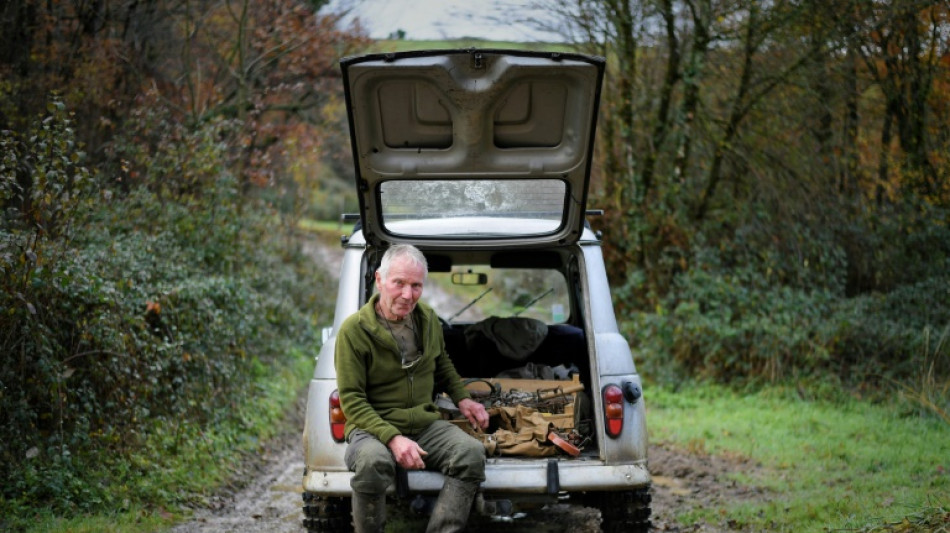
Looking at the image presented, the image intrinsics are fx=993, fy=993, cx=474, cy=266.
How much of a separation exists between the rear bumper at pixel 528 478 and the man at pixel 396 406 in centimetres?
11

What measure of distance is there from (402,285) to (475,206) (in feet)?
4.17

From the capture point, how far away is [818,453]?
8250mm

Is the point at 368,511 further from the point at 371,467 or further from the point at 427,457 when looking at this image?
the point at 427,457

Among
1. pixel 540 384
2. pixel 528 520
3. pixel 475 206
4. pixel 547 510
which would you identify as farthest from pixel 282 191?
pixel 540 384

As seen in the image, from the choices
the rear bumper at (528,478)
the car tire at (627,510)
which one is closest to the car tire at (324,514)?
the rear bumper at (528,478)

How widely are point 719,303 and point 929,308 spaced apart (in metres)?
2.34

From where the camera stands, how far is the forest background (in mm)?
6844

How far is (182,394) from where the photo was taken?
837 cm

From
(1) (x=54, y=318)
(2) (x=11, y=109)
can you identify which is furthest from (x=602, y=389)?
(2) (x=11, y=109)

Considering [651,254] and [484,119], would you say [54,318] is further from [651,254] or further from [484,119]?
[651,254]

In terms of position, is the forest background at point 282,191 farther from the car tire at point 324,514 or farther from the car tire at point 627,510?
the car tire at point 627,510

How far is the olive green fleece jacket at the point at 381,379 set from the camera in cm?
486

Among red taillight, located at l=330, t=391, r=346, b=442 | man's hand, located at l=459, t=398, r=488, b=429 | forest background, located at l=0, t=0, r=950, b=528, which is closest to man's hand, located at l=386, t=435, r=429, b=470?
red taillight, located at l=330, t=391, r=346, b=442

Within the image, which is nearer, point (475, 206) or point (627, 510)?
point (627, 510)
